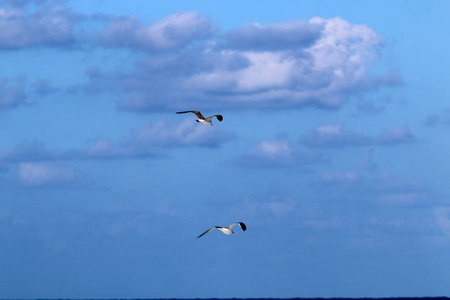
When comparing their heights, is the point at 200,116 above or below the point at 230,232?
above

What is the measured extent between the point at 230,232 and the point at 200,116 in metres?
14.2

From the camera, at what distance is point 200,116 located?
282 feet

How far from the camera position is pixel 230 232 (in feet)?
280
